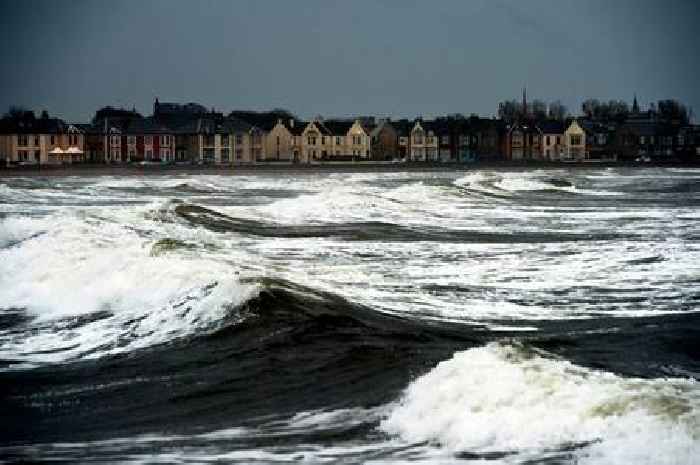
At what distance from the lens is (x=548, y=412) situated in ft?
32.0

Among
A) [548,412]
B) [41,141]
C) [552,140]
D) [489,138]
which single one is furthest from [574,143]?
[548,412]

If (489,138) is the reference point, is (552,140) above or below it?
below

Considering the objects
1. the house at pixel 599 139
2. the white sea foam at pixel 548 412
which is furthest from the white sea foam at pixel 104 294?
the house at pixel 599 139

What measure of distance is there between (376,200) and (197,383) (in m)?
35.6

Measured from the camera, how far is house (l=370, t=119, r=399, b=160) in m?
150

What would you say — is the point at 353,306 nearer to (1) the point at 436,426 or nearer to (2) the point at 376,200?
(1) the point at 436,426

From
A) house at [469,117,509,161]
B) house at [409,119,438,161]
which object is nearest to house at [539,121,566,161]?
house at [469,117,509,161]

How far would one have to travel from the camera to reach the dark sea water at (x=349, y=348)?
9.58 meters

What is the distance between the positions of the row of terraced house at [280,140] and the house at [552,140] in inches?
5.4

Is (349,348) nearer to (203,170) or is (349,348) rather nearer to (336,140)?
(203,170)

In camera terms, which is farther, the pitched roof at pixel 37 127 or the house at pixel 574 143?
the house at pixel 574 143

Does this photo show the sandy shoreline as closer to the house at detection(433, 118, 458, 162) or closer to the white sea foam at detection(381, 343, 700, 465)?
the house at detection(433, 118, 458, 162)

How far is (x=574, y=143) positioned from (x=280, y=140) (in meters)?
41.1

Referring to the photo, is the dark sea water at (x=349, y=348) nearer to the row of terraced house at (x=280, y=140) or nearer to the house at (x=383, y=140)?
the row of terraced house at (x=280, y=140)
